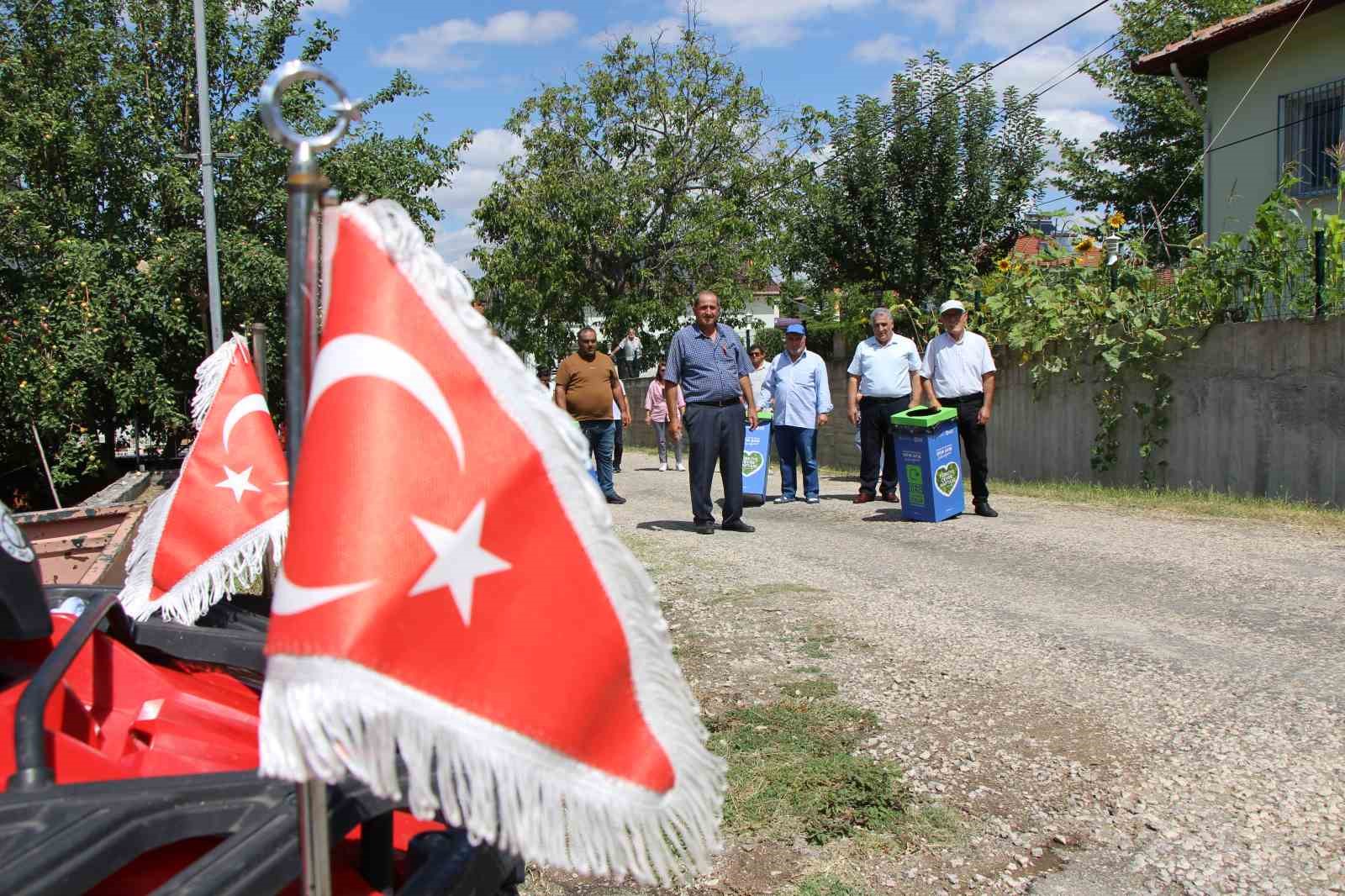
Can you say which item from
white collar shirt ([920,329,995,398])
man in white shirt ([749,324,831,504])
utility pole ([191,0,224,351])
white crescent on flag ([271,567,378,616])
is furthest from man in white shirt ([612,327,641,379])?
white crescent on flag ([271,567,378,616])

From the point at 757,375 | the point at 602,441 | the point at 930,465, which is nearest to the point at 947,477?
the point at 930,465

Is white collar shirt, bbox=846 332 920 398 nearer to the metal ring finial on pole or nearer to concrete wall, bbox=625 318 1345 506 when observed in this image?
concrete wall, bbox=625 318 1345 506

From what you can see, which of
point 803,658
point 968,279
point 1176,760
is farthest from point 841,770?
point 968,279

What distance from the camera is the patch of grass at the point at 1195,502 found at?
8.84 meters

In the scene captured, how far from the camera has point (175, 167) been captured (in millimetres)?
14047

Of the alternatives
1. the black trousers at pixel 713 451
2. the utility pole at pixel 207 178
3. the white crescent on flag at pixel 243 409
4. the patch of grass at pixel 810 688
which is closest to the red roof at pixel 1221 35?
the black trousers at pixel 713 451

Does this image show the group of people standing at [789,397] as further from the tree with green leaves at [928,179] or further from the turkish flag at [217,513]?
the tree with green leaves at [928,179]

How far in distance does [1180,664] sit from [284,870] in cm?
403

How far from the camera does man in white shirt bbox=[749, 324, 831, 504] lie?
10.7 meters

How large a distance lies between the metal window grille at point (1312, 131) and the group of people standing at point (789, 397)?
25.4 ft

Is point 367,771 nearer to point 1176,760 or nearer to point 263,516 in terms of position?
point 263,516

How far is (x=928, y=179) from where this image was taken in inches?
768

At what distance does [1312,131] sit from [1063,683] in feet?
46.2

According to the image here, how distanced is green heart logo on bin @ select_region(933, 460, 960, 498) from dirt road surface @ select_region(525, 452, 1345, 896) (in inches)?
22.9
